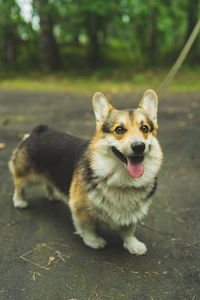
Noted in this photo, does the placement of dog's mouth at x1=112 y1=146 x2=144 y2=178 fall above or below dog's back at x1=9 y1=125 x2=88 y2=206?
above

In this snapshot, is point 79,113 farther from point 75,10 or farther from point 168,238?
point 75,10

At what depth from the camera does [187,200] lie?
441 cm

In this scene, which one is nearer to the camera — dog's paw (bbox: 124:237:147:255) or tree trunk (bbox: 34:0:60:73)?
dog's paw (bbox: 124:237:147:255)

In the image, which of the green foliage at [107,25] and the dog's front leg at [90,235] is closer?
the dog's front leg at [90,235]

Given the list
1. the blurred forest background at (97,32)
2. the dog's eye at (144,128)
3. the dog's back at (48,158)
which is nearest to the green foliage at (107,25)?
the blurred forest background at (97,32)

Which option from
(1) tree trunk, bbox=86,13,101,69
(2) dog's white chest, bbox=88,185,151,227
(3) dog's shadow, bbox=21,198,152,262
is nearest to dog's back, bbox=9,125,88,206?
(3) dog's shadow, bbox=21,198,152,262

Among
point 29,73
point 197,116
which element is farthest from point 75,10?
point 197,116

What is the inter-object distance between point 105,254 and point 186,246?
92 cm

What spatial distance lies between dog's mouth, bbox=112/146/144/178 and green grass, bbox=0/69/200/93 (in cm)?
1048

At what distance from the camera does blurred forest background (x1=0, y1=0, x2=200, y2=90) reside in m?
15.1

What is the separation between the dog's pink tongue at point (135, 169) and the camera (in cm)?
291

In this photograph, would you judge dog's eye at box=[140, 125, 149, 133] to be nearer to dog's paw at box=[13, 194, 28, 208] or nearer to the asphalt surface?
the asphalt surface

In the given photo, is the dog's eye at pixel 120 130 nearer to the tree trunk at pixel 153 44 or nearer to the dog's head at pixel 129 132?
the dog's head at pixel 129 132

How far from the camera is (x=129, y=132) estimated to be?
3.04 m
